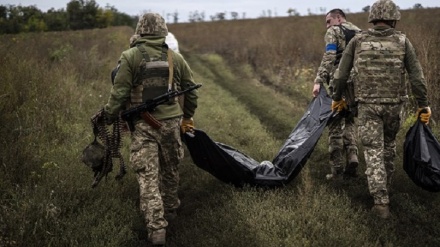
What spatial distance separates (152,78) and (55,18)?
153ft

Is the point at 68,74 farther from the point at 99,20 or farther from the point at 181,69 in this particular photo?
the point at 99,20

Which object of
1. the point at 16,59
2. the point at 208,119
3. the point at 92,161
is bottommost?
the point at 208,119

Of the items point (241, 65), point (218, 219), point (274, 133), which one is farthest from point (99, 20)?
point (218, 219)

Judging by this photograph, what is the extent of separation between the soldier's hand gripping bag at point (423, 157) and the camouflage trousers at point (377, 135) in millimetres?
239

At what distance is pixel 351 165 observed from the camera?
5.42 meters

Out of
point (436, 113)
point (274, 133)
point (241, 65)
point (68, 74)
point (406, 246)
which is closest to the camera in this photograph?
point (406, 246)

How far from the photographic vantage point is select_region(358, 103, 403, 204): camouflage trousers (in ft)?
14.3

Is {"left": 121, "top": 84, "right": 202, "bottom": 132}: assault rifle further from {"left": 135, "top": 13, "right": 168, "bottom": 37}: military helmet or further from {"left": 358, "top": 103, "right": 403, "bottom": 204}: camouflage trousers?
{"left": 358, "top": 103, "right": 403, "bottom": 204}: camouflage trousers

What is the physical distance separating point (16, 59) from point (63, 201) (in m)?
5.09

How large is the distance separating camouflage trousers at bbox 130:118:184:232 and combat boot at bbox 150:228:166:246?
50 millimetres

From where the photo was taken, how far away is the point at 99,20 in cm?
5034

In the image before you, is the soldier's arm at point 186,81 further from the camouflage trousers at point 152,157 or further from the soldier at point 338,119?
the soldier at point 338,119

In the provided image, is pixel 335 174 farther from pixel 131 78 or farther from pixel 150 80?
pixel 131 78

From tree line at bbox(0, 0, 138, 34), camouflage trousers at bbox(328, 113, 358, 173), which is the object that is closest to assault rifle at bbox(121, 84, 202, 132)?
camouflage trousers at bbox(328, 113, 358, 173)
